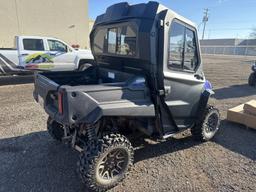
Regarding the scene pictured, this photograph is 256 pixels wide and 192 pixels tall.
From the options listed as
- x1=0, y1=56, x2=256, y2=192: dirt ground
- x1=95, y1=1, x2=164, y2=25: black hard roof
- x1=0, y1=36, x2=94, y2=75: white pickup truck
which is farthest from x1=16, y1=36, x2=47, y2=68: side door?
x1=95, y1=1, x2=164, y2=25: black hard roof

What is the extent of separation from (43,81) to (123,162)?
1620mm

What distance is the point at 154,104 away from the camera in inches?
133

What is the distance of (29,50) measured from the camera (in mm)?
9695

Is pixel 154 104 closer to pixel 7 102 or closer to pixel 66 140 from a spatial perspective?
pixel 66 140

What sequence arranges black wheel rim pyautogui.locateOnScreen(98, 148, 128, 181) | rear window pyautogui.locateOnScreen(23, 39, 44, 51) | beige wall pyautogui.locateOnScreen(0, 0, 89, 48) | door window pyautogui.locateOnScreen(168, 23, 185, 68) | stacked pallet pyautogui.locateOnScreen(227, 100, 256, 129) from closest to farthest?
black wheel rim pyautogui.locateOnScreen(98, 148, 128, 181)
door window pyautogui.locateOnScreen(168, 23, 185, 68)
stacked pallet pyautogui.locateOnScreen(227, 100, 256, 129)
rear window pyautogui.locateOnScreen(23, 39, 44, 51)
beige wall pyautogui.locateOnScreen(0, 0, 89, 48)

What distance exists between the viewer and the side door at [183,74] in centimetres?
342

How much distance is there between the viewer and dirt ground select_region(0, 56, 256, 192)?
125 inches

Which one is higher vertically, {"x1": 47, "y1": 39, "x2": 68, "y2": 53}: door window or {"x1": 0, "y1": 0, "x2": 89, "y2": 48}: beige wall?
{"x1": 0, "y1": 0, "x2": 89, "y2": 48}: beige wall

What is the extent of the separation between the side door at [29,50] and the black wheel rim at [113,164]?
25.9 ft

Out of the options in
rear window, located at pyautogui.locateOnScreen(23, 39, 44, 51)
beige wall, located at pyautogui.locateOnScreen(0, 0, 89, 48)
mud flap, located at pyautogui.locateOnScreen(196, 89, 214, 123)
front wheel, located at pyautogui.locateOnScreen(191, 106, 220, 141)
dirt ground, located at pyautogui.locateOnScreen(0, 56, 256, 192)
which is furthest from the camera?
beige wall, located at pyautogui.locateOnScreen(0, 0, 89, 48)

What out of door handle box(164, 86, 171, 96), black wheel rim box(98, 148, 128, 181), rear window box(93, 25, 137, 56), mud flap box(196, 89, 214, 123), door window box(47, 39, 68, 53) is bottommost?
black wheel rim box(98, 148, 128, 181)

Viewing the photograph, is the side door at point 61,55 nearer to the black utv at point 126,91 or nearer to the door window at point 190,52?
the black utv at point 126,91

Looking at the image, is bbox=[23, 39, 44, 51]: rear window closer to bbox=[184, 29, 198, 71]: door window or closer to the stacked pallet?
bbox=[184, 29, 198, 71]: door window

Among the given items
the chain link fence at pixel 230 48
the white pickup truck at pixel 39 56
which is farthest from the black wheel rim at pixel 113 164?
the chain link fence at pixel 230 48
